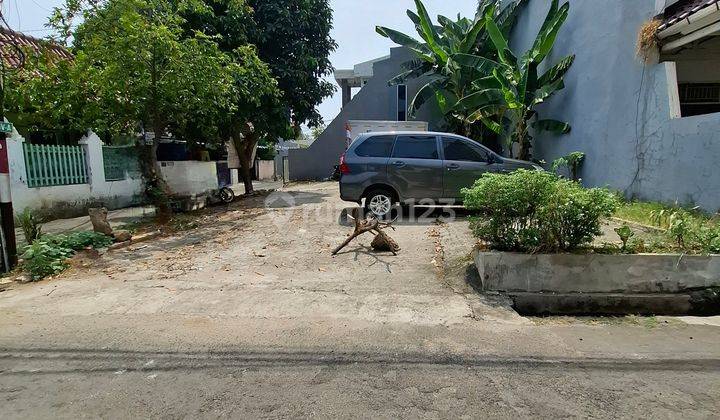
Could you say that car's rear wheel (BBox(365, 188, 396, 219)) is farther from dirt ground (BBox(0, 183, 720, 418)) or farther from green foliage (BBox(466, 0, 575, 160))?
green foliage (BBox(466, 0, 575, 160))

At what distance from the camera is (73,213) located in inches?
402

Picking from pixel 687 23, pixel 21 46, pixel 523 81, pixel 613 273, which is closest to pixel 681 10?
pixel 687 23

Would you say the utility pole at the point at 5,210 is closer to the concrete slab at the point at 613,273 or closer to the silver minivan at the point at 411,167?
the silver minivan at the point at 411,167

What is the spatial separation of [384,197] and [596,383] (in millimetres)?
5956

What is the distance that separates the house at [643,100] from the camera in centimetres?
702

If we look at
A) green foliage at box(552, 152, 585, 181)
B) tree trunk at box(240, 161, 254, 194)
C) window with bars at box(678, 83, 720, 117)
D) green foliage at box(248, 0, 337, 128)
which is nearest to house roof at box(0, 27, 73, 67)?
green foliage at box(248, 0, 337, 128)

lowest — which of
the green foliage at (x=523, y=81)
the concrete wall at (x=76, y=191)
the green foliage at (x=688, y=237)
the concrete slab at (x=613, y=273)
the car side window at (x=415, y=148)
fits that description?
the concrete slab at (x=613, y=273)

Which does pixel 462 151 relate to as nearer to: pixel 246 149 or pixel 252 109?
pixel 252 109

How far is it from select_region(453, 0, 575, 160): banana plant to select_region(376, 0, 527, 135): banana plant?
0.86 m

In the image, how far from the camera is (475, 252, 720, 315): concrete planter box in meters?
4.58

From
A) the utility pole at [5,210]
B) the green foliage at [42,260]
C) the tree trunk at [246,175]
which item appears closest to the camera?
the green foliage at [42,260]

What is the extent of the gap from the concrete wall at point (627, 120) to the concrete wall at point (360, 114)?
9946mm

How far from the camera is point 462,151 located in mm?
8555

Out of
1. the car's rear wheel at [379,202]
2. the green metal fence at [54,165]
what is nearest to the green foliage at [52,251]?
the green metal fence at [54,165]
